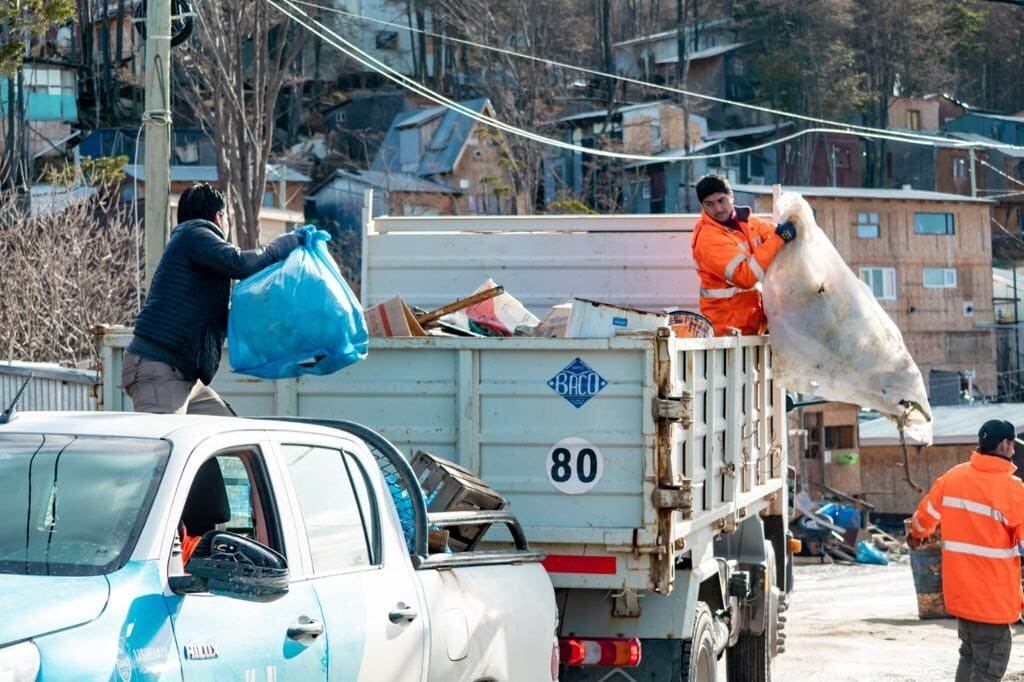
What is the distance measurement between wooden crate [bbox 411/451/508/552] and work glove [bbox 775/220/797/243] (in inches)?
141

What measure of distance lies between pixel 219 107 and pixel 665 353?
25.1 m

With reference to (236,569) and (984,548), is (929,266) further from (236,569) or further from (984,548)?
(236,569)

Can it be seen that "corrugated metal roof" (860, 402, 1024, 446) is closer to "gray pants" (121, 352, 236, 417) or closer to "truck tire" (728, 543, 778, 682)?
"truck tire" (728, 543, 778, 682)

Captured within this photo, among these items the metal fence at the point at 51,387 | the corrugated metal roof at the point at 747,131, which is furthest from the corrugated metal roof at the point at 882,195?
the metal fence at the point at 51,387

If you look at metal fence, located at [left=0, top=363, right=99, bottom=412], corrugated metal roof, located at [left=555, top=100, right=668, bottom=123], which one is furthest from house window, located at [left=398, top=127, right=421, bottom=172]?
metal fence, located at [left=0, top=363, right=99, bottom=412]

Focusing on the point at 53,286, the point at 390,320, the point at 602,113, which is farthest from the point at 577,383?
the point at 602,113

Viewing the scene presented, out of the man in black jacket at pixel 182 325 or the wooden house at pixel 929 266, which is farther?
the wooden house at pixel 929 266

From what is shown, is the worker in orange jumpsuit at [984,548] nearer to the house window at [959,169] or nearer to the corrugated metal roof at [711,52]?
the corrugated metal roof at [711,52]

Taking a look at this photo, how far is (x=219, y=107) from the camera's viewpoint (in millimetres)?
30812

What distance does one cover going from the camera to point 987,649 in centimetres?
907

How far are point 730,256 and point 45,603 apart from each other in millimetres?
6453

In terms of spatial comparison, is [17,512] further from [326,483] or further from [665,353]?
[665,353]

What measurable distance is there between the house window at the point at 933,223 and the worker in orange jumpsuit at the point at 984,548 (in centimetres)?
4918

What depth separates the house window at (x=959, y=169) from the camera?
66.3 metres
